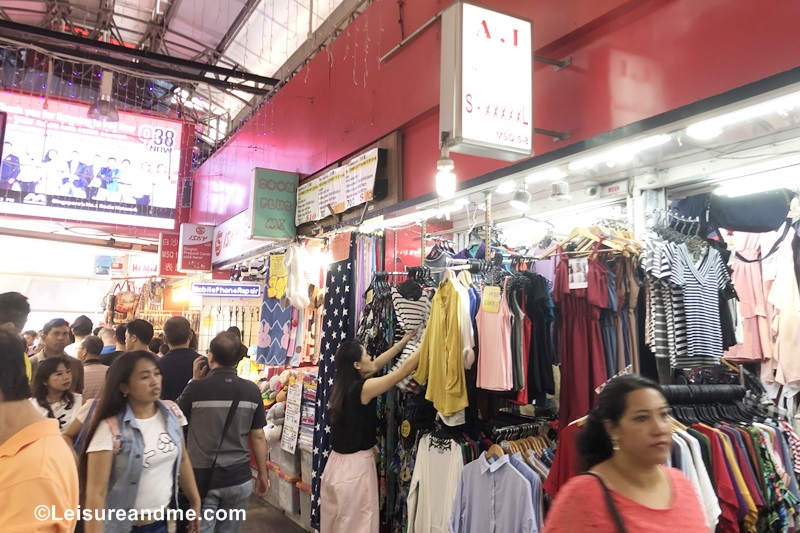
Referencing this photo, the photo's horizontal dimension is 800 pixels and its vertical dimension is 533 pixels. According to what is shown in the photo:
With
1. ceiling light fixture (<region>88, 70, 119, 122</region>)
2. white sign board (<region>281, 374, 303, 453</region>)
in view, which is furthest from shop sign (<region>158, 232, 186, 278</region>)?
white sign board (<region>281, 374, 303, 453</region>)

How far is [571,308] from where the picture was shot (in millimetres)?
3545

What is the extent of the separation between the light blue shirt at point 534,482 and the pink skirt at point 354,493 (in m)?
1.19

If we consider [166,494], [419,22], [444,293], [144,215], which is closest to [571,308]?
[444,293]

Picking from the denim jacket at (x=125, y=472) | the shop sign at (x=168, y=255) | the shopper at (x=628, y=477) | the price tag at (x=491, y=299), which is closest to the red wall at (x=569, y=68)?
the price tag at (x=491, y=299)

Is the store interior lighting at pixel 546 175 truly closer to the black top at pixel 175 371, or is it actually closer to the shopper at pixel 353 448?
the shopper at pixel 353 448

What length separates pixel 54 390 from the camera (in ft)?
11.8

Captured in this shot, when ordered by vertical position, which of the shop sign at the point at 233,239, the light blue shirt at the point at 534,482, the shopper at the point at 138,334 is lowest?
the light blue shirt at the point at 534,482

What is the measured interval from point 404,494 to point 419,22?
4141 millimetres

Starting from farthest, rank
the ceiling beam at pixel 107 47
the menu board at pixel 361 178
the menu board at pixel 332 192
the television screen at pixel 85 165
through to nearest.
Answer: the television screen at pixel 85 165
the ceiling beam at pixel 107 47
the menu board at pixel 332 192
the menu board at pixel 361 178

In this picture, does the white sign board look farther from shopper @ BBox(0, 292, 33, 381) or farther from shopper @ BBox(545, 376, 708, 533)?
shopper @ BBox(545, 376, 708, 533)

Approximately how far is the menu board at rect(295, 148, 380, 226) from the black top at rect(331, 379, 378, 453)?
7.40ft

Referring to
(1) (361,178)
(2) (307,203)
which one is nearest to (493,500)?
(1) (361,178)

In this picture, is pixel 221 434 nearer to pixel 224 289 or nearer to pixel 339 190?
pixel 339 190

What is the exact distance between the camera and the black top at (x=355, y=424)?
13.1 ft
